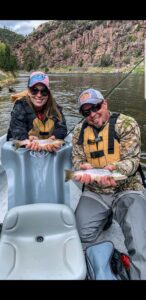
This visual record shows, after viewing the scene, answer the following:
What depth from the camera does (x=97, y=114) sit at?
3561mm

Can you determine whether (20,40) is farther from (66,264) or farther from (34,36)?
(66,264)

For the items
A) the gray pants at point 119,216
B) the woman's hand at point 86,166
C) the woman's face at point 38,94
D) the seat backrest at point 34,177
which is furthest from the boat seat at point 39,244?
the woman's face at point 38,94

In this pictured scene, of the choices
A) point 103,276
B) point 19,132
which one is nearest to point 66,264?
point 103,276

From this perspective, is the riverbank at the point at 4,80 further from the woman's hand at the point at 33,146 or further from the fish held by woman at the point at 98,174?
the fish held by woman at the point at 98,174

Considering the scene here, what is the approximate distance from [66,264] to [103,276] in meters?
0.30

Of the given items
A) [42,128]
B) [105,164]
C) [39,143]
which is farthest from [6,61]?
[105,164]

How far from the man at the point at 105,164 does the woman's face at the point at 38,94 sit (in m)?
0.63

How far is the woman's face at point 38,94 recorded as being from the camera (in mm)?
4000

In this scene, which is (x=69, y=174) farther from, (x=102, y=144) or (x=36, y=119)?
(x=36, y=119)

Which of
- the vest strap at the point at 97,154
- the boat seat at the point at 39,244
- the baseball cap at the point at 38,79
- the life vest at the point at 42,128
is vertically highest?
the baseball cap at the point at 38,79

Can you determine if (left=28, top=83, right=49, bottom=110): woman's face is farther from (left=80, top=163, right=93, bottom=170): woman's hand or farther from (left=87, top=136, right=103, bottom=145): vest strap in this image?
(left=80, top=163, right=93, bottom=170): woman's hand

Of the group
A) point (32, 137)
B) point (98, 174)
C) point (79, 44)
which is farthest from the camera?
point (79, 44)

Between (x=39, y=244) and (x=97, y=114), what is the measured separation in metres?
1.34

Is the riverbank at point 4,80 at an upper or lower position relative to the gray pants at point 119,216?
upper
